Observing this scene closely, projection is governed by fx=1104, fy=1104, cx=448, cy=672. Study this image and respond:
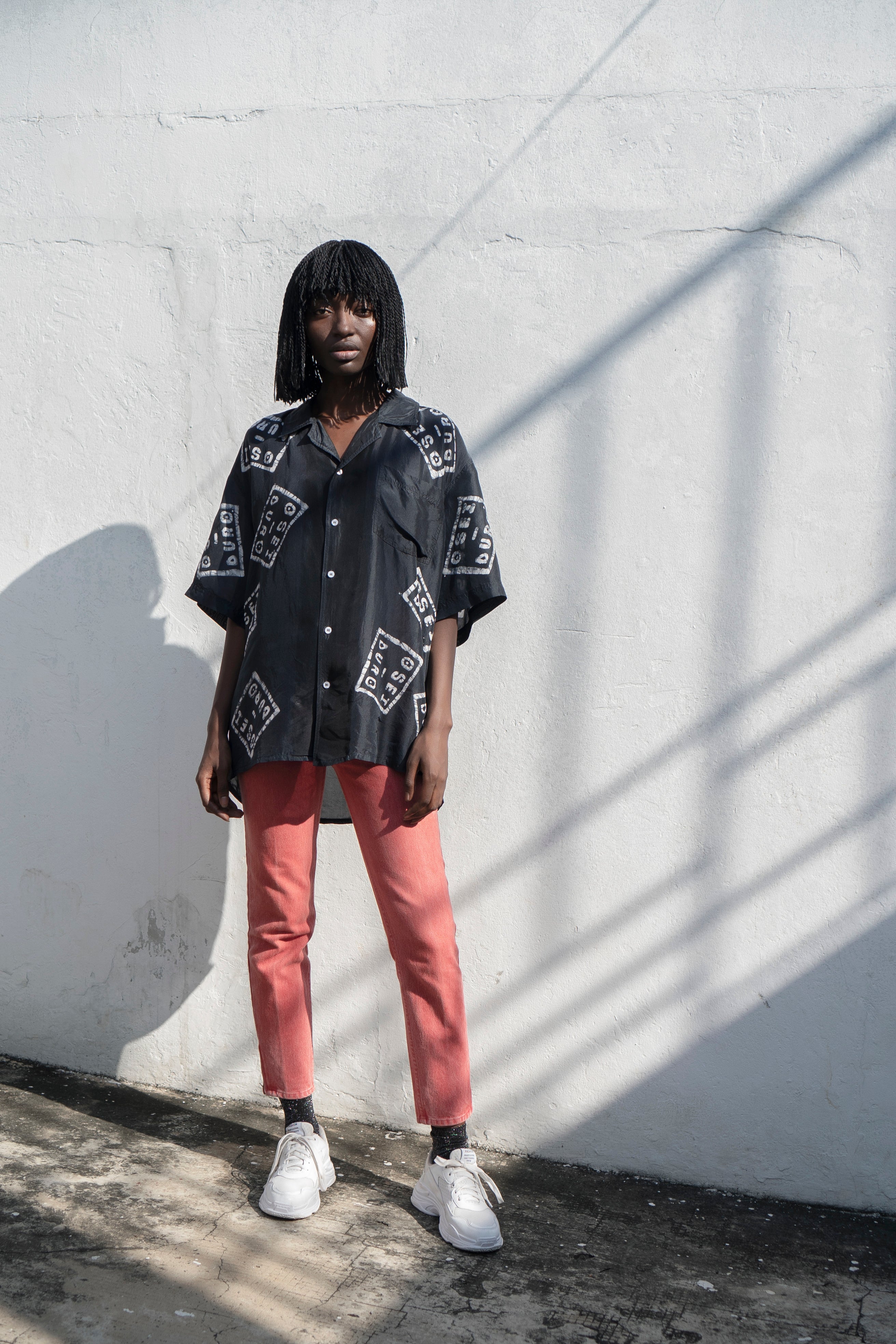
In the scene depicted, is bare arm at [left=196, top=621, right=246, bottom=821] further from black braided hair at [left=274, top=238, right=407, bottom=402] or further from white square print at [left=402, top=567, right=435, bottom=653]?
black braided hair at [left=274, top=238, right=407, bottom=402]

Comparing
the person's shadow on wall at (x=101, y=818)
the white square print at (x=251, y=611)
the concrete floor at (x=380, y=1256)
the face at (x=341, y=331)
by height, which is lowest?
the concrete floor at (x=380, y=1256)

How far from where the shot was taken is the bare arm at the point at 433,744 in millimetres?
2244

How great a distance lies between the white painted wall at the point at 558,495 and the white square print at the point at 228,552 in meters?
0.44

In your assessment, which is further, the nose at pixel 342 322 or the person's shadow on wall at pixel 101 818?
the person's shadow on wall at pixel 101 818

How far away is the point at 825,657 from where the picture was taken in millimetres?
2432

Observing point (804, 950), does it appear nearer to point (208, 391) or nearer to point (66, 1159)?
point (66, 1159)

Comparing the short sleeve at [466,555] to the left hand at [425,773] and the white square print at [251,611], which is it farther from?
the white square print at [251,611]

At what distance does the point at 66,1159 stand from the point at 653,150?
2.64 metres

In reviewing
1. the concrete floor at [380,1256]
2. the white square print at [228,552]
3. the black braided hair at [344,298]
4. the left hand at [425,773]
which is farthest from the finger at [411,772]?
the concrete floor at [380,1256]

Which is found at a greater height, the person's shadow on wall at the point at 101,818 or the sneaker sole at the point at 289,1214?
the person's shadow on wall at the point at 101,818

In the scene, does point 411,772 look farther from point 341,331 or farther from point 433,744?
point 341,331

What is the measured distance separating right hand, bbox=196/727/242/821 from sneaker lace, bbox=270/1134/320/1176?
714 mm

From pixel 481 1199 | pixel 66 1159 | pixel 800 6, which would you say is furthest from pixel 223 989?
pixel 800 6

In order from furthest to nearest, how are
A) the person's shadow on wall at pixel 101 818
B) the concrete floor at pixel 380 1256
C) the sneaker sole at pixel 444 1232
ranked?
the person's shadow on wall at pixel 101 818, the sneaker sole at pixel 444 1232, the concrete floor at pixel 380 1256
